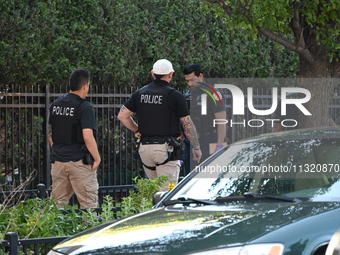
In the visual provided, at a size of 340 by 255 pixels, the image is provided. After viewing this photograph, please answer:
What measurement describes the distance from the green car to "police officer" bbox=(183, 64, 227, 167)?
376cm

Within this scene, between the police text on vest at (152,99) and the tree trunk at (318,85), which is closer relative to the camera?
the police text on vest at (152,99)

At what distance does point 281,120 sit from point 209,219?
8278 mm

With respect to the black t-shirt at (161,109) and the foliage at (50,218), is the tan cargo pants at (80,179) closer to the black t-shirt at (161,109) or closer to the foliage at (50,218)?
the foliage at (50,218)

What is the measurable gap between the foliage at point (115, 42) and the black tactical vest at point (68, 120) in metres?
3.03

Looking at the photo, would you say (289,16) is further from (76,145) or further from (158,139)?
(76,145)

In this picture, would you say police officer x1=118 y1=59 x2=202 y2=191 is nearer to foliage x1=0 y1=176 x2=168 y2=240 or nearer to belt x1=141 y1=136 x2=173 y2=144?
belt x1=141 y1=136 x2=173 y2=144

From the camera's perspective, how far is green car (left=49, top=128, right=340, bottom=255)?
156 inches

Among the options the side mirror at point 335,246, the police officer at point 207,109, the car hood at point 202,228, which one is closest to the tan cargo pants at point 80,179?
the police officer at point 207,109

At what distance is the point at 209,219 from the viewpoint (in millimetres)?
4398

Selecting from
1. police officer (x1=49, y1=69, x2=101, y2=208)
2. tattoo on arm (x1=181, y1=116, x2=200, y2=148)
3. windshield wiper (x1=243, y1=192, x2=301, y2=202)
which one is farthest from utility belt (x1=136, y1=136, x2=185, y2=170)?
windshield wiper (x1=243, y1=192, x2=301, y2=202)

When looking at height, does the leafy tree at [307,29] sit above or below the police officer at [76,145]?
above

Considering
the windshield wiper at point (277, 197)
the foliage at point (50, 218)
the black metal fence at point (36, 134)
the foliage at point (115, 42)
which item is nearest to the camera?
the windshield wiper at point (277, 197)

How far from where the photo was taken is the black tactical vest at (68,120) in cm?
816

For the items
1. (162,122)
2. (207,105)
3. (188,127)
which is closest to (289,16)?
(207,105)
